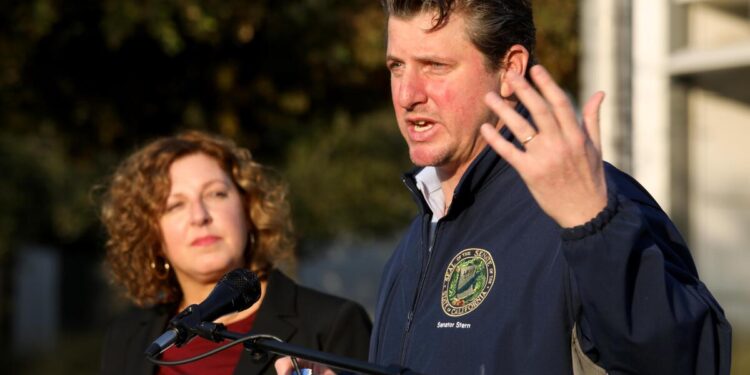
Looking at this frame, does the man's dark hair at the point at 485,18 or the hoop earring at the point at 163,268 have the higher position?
the man's dark hair at the point at 485,18

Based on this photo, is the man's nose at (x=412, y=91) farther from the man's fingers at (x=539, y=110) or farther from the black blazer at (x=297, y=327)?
the black blazer at (x=297, y=327)

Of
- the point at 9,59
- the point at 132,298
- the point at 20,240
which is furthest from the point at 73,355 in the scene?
the point at 132,298

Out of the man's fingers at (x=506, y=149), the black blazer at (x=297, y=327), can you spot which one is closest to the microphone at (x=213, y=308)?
the man's fingers at (x=506, y=149)

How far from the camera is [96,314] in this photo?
3197 centimetres

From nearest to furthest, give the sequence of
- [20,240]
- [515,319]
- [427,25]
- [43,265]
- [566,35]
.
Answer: [515,319] < [427,25] < [566,35] < [20,240] < [43,265]

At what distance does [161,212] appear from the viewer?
4.51 meters

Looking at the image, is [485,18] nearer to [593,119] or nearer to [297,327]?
[593,119]

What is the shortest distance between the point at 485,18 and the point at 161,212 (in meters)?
2.09

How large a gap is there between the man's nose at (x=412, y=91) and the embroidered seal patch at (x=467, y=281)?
0.35 m

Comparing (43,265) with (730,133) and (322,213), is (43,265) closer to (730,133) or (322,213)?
(322,213)

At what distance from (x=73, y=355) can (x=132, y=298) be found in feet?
68.3

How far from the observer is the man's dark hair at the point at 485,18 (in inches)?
108

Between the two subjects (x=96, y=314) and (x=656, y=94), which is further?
(x=96, y=314)

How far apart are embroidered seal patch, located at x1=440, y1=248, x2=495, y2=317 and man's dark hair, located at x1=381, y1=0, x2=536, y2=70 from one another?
441 millimetres
